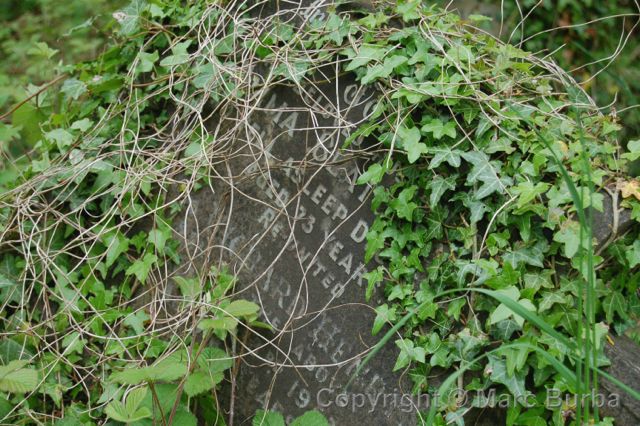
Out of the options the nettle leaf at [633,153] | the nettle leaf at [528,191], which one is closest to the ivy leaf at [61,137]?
the nettle leaf at [528,191]

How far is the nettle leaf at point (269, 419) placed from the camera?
88.7 inches

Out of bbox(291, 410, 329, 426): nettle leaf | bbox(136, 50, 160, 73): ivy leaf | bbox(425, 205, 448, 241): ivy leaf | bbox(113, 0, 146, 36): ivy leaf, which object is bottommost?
bbox(291, 410, 329, 426): nettle leaf

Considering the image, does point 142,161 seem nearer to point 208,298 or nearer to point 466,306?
point 208,298

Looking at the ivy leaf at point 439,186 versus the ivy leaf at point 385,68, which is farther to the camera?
the ivy leaf at point 385,68

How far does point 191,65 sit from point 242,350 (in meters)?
1.07

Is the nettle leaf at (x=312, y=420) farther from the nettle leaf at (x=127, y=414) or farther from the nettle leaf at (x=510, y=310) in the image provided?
the nettle leaf at (x=510, y=310)

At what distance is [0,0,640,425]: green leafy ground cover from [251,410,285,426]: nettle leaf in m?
0.17

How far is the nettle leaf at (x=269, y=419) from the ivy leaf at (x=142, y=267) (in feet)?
2.11

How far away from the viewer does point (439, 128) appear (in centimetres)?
223

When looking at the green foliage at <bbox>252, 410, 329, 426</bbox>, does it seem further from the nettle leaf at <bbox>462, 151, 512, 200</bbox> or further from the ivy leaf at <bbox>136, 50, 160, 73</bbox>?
the ivy leaf at <bbox>136, 50, 160, 73</bbox>

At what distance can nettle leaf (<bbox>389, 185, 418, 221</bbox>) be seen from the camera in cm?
223

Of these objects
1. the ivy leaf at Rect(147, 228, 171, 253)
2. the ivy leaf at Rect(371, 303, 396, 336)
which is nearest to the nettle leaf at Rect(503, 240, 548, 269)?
the ivy leaf at Rect(371, 303, 396, 336)

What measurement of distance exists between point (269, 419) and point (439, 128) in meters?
0.97

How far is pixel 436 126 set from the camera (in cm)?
224
